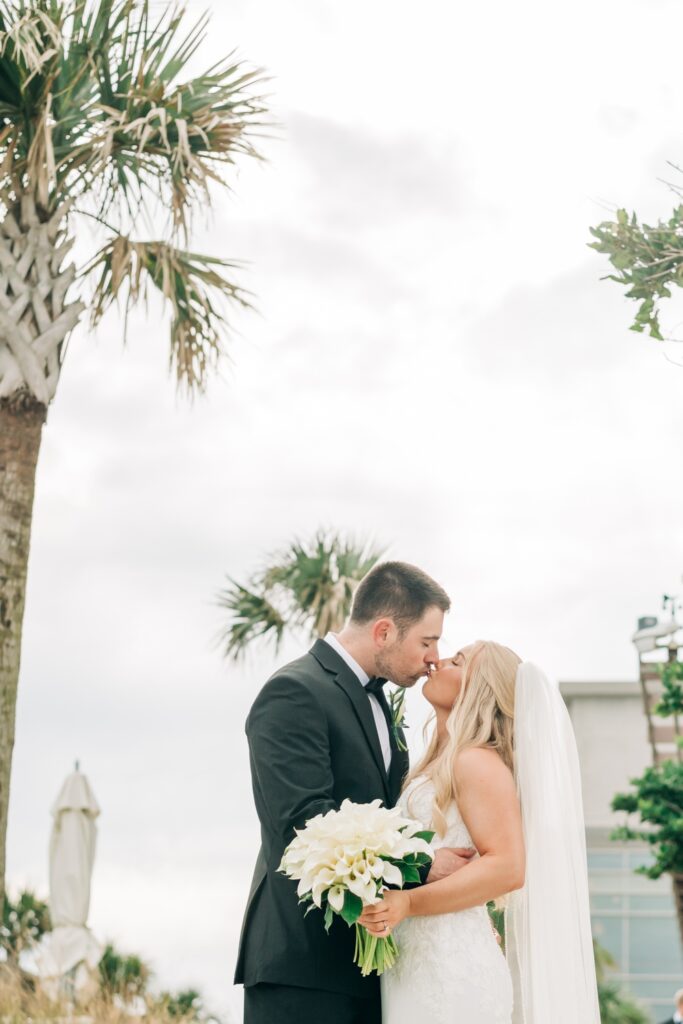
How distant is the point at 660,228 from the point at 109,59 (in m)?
5.71

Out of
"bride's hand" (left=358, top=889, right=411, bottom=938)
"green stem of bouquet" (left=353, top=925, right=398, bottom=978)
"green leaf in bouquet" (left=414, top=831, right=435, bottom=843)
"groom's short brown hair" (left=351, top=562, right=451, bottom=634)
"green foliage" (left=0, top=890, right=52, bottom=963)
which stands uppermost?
"green foliage" (left=0, top=890, right=52, bottom=963)

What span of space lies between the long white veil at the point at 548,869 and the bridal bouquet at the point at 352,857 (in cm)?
76

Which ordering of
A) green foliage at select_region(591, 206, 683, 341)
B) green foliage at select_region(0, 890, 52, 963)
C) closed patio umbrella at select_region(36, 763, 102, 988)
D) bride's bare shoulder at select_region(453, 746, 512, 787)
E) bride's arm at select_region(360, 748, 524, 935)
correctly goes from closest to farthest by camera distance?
bride's arm at select_region(360, 748, 524, 935) → bride's bare shoulder at select_region(453, 746, 512, 787) → green foliage at select_region(591, 206, 683, 341) → closed patio umbrella at select_region(36, 763, 102, 988) → green foliage at select_region(0, 890, 52, 963)

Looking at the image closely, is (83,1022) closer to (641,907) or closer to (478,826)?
(478,826)

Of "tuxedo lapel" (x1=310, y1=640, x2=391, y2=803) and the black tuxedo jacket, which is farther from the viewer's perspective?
"tuxedo lapel" (x1=310, y1=640, x2=391, y2=803)

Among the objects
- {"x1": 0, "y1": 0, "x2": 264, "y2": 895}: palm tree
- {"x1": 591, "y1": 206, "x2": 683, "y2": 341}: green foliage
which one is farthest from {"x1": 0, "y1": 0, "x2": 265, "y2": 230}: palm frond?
{"x1": 591, "y1": 206, "x2": 683, "y2": 341}: green foliage

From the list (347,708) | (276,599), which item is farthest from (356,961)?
(276,599)

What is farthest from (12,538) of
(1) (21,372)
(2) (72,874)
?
(2) (72,874)

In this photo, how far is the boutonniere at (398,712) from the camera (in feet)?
15.8

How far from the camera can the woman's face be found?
4816 mm

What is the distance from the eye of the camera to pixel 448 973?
170 inches

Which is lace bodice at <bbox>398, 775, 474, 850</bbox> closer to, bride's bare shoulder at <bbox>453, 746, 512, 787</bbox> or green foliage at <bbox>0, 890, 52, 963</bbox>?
bride's bare shoulder at <bbox>453, 746, 512, 787</bbox>

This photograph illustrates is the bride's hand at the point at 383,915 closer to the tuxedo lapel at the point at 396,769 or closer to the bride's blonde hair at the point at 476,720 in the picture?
the bride's blonde hair at the point at 476,720

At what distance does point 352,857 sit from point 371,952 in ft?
1.57
